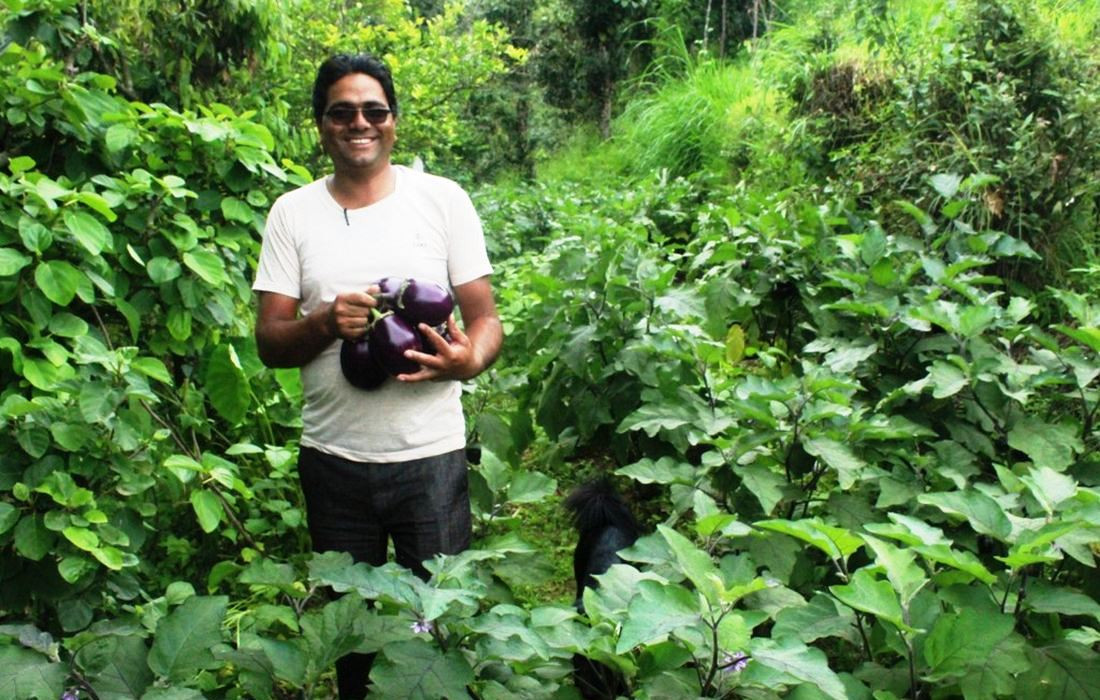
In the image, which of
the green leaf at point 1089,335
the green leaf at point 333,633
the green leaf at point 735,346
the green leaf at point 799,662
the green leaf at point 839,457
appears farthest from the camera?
the green leaf at point 735,346

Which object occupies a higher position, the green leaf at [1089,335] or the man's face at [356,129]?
the man's face at [356,129]

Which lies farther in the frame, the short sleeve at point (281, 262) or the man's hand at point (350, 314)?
the short sleeve at point (281, 262)

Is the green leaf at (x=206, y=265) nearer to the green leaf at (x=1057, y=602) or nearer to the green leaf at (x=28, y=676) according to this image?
the green leaf at (x=28, y=676)

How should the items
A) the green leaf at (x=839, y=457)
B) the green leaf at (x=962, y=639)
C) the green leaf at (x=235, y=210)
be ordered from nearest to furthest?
the green leaf at (x=962, y=639), the green leaf at (x=839, y=457), the green leaf at (x=235, y=210)

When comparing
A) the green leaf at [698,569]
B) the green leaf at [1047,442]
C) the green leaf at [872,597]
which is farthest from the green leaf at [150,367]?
the green leaf at [1047,442]

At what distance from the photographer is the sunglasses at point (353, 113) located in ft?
7.09

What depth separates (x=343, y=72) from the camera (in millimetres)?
2189

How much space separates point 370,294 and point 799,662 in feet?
3.96

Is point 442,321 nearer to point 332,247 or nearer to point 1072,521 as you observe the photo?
point 332,247

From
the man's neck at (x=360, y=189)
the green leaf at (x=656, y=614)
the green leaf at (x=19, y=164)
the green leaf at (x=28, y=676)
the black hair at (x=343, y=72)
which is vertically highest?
the black hair at (x=343, y=72)

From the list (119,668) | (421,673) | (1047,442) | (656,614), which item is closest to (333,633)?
(421,673)

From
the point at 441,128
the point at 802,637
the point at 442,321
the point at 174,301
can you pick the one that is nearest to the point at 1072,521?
the point at 802,637

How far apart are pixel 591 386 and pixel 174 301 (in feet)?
4.83

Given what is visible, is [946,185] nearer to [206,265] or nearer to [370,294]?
[370,294]
